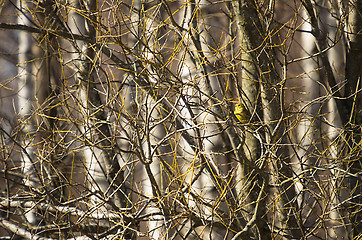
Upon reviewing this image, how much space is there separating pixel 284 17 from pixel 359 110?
298cm

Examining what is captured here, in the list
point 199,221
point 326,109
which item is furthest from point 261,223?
point 326,109

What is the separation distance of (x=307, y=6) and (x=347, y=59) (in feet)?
3.13

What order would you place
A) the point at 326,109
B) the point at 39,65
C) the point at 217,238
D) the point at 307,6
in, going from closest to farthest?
the point at 307,6
the point at 217,238
the point at 39,65
the point at 326,109

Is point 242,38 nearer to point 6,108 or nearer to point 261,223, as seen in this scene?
point 261,223

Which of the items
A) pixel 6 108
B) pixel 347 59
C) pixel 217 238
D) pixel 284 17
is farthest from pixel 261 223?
pixel 6 108

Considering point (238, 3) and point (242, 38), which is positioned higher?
point (238, 3)

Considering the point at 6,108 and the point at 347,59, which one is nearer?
the point at 347,59

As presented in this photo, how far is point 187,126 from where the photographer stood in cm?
354

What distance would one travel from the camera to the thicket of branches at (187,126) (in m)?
2.78

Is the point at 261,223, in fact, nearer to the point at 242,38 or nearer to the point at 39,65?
the point at 242,38

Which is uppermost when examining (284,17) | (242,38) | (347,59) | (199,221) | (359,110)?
(284,17)

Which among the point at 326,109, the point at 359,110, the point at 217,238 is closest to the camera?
the point at 359,110

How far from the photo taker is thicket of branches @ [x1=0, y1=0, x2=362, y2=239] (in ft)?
9.11

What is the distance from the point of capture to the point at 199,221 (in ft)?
9.25
